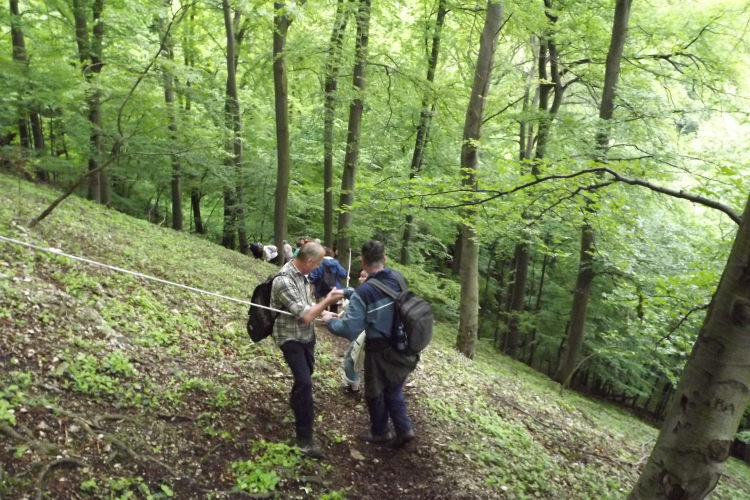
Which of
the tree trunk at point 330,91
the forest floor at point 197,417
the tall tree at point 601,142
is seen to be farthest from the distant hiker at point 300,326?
the tree trunk at point 330,91

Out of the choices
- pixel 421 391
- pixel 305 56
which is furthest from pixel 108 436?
pixel 305 56

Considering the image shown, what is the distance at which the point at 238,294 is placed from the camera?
8.42m

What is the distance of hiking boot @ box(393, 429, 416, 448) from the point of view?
→ 452cm

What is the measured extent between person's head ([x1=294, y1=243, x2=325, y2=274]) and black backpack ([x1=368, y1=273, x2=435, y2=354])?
0.52 m

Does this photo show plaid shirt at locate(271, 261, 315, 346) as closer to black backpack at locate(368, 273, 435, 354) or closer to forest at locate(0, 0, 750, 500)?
black backpack at locate(368, 273, 435, 354)

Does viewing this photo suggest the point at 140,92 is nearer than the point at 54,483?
No

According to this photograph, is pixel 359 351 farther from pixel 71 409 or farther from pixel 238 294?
pixel 238 294

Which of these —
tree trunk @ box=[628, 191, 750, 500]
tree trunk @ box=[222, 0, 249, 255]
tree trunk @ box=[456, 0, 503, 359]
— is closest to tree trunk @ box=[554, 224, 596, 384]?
tree trunk @ box=[456, 0, 503, 359]

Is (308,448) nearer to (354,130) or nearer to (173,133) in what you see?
(354,130)

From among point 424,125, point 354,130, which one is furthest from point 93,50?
point 424,125

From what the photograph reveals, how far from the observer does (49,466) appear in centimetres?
294

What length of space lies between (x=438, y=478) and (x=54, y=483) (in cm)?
298

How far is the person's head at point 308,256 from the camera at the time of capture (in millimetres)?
3873

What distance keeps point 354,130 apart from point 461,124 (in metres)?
3.52
